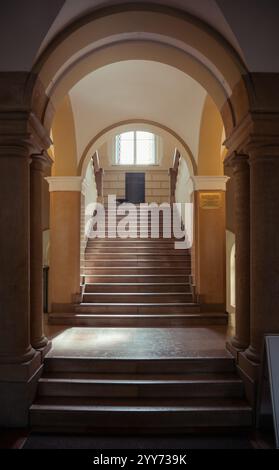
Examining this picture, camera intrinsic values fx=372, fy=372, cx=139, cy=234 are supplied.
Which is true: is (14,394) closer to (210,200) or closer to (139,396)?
(139,396)

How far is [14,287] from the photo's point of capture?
4.43 m

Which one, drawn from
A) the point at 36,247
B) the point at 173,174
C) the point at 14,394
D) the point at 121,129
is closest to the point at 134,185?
the point at 173,174

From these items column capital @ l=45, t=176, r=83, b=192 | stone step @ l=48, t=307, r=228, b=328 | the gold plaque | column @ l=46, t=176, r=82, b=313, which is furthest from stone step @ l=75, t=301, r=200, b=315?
column capital @ l=45, t=176, r=83, b=192

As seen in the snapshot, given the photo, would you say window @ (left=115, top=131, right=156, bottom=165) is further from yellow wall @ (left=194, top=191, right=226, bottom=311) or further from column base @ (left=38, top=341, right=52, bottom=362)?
column base @ (left=38, top=341, right=52, bottom=362)

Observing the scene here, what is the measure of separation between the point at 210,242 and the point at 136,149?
36.0 ft

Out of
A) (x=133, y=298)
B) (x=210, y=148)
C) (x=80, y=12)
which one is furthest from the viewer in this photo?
(x=133, y=298)

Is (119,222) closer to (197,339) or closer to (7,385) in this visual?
(197,339)

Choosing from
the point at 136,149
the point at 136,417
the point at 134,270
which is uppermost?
the point at 136,149

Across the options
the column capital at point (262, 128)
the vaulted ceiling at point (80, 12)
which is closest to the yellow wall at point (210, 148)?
the vaulted ceiling at point (80, 12)

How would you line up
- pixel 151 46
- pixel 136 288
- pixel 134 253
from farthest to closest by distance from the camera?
pixel 134 253
pixel 136 288
pixel 151 46

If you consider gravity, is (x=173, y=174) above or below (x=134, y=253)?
above

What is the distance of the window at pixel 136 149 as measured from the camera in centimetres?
1820

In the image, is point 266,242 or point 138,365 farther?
point 138,365

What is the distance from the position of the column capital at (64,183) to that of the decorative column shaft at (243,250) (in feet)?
13.9
